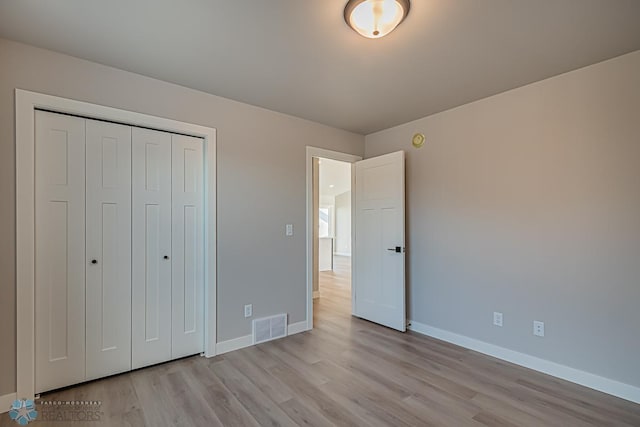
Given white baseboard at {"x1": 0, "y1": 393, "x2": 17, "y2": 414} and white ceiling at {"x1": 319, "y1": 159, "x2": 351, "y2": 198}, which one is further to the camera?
white ceiling at {"x1": 319, "y1": 159, "x2": 351, "y2": 198}

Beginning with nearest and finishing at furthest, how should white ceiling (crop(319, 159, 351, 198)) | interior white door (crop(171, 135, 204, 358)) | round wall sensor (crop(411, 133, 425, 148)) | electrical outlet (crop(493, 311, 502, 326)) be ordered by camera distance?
interior white door (crop(171, 135, 204, 358))
electrical outlet (crop(493, 311, 502, 326))
round wall sensor (crop(411, 133, 425, 148))
white ceiling (crop(319, 159, 351, 198))

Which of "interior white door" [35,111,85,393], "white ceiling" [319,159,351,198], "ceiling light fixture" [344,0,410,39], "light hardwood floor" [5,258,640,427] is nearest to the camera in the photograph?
"ceiling light fixture" [344,0,410,39]

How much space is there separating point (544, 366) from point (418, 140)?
7.97 ft

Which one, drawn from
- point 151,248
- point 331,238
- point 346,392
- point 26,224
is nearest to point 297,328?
point 346,392

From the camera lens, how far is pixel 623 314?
2.19 m

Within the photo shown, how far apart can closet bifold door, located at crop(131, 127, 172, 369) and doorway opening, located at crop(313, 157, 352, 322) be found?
1.90m

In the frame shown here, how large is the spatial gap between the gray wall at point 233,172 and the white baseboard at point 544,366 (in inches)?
61.9

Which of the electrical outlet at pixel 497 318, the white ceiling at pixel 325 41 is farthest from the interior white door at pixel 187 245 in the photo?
the electrical outlet at pixel 497 318

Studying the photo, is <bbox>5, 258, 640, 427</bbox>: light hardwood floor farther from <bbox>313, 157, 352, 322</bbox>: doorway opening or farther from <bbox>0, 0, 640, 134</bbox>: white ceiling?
<bbox>0, 0, 640, 134</bbox>: white ceiling

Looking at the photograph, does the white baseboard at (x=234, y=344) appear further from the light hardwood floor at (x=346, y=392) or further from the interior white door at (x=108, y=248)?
the interior white door at (x=108, y=248)

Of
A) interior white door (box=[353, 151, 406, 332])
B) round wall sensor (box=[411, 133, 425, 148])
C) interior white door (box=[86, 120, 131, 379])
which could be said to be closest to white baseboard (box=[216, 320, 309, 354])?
interior white door (box=[86, 120, 131, 379])

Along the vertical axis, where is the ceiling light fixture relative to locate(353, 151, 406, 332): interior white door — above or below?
above

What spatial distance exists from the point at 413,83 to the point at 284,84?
110cm

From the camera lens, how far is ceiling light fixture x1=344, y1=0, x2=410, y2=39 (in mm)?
1626
